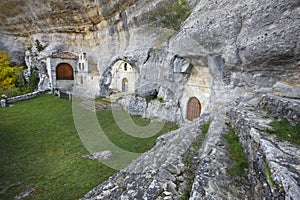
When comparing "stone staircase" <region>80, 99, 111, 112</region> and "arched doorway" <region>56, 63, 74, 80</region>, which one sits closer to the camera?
"stone staircase" <region>80, 99, 111, 112</region>

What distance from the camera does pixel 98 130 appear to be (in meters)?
11.2

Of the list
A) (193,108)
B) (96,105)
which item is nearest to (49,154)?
Result: (96,105)

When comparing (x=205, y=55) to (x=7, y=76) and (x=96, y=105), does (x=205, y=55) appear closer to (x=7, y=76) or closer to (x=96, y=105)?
(x=96, y=105)

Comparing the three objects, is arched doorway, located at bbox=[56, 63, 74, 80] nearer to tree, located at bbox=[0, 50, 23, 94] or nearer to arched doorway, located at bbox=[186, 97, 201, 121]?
tree, located at bbox=[0, 50, 23, 94]

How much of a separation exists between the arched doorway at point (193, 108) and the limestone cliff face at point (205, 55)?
0.29 m

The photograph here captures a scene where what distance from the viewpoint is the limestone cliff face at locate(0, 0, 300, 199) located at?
3.34 metres

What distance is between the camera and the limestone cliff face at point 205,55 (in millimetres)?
3336

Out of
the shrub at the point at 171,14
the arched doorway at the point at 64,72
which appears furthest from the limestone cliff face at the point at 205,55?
the arched doorway at the point at 64,72

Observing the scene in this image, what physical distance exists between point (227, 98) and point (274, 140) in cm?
690

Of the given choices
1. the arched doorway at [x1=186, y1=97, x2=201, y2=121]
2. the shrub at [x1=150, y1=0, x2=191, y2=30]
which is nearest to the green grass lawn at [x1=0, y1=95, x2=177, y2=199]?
the arched doorway at [x1=186, y1=97, x2=201, y2=121]

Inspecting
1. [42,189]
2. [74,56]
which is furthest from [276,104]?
[74,56]

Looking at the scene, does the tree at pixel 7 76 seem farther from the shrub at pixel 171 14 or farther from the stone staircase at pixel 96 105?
the shrub at pixel 171 14

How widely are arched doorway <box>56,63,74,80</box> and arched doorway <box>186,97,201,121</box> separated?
731 inches

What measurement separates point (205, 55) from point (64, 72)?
20458 mm
